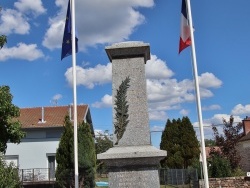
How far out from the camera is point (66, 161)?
2345 centimetres

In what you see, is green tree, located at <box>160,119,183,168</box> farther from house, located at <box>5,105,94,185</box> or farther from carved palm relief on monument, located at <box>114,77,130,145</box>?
carved palm relief on monument, located at <box>114,77,130,145</box>

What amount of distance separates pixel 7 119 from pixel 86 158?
12872 mm

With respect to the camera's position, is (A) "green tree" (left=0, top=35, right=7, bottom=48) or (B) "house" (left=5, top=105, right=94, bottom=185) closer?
(A) "green tree" (left=0, top=35, right=7, bottom=48)

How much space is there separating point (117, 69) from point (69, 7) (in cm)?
354

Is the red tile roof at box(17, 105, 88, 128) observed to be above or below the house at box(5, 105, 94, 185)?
above

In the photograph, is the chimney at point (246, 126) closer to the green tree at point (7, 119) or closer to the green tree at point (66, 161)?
the green tree at point (66, 161)

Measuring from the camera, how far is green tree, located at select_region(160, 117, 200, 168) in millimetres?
35312

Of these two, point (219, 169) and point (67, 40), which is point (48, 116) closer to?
point (219, 169)

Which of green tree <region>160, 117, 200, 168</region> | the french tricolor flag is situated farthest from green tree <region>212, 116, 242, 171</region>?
the french tricolor flag

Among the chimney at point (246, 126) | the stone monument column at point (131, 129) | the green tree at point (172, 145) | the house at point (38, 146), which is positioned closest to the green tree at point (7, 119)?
the stone monument column at point (131, 129)

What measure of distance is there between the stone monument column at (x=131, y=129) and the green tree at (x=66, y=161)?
14.2m

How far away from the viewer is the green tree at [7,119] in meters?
10.2

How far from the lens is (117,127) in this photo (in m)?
8.75

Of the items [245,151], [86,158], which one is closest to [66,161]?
[86,158]
